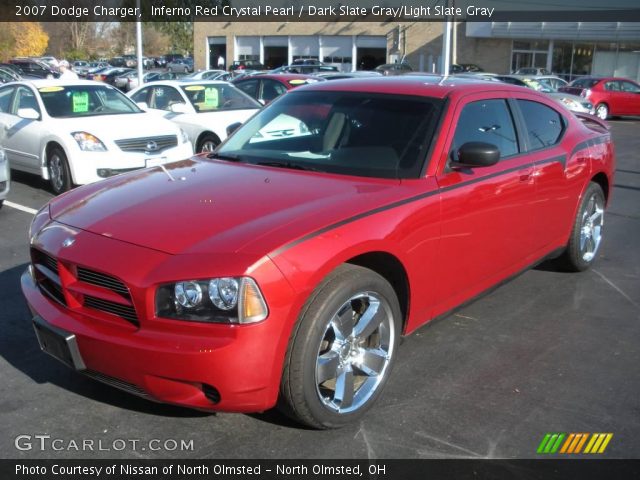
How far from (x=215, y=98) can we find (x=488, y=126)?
807 centimetres

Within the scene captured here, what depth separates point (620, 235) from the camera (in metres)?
7.48

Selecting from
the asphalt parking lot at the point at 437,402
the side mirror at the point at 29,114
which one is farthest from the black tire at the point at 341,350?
the side mirror at the point at 29,114

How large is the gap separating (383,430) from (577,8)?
142 ft

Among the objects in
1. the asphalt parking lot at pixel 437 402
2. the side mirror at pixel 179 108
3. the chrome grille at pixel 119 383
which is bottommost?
the asphalt parking lot at pixel 437 402

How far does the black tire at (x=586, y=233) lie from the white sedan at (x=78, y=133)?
5.48 metres

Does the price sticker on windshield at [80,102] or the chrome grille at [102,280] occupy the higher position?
the price sticker on windshield at [80,102]

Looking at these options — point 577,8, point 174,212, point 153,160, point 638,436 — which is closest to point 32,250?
point 174,212

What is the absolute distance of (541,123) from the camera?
5.17m

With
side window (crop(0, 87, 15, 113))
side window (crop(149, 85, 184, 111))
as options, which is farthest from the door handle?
side window (crop(0, 87, 15, 113))

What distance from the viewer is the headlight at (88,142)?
28.8ft

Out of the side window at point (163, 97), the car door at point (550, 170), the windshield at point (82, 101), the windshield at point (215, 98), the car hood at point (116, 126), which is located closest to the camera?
the car door at point (550, 170)

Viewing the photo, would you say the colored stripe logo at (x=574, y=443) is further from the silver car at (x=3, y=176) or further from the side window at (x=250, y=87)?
the side window at (x=250, y=87)

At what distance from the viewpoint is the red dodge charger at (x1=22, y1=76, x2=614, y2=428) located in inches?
114

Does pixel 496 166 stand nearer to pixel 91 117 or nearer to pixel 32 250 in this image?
pixel 32 250
